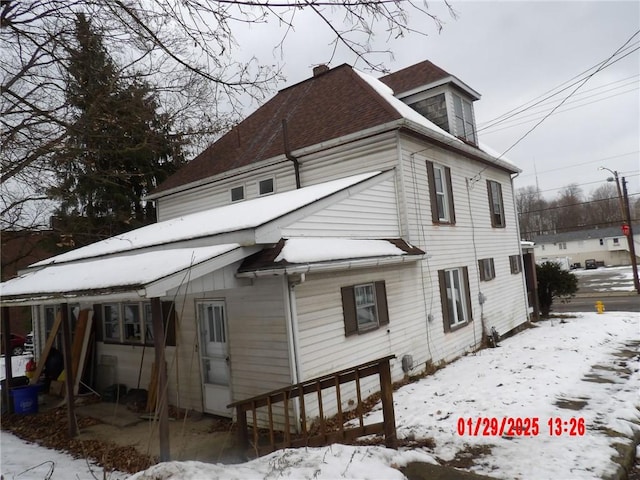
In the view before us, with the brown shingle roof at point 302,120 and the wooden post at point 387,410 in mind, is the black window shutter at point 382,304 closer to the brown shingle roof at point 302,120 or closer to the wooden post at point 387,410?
the wooden post at point 387,410

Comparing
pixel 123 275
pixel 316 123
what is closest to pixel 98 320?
pixel 123 275

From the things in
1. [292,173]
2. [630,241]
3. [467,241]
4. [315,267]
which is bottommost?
[630,241]

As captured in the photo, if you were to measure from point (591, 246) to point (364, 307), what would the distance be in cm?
6125

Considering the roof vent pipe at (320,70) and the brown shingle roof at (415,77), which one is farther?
the roof vent pipe at (320,70)

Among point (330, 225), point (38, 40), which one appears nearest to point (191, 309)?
point (330, 225)

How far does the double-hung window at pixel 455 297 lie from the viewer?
11.0 m

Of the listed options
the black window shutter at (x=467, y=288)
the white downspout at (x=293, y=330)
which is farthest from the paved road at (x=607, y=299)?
the white downspout at (x=293, y=330)

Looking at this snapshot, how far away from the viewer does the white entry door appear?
25.7ft


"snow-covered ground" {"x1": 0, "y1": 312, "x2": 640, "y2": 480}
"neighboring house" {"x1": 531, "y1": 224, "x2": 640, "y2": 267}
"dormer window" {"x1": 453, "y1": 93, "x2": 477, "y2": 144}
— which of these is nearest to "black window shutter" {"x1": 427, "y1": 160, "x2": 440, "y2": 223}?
"dormer window" {"x1": 453, "y1": 93, "x2": 477, "y2": 144}

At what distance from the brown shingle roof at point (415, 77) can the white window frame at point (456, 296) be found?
240 inches

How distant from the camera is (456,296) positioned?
39.1 ft

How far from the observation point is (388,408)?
5.04m

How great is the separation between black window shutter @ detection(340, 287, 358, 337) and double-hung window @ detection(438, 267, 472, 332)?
3.90 meters

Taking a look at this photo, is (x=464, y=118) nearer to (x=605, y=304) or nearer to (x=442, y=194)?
(x=442, y=194)
